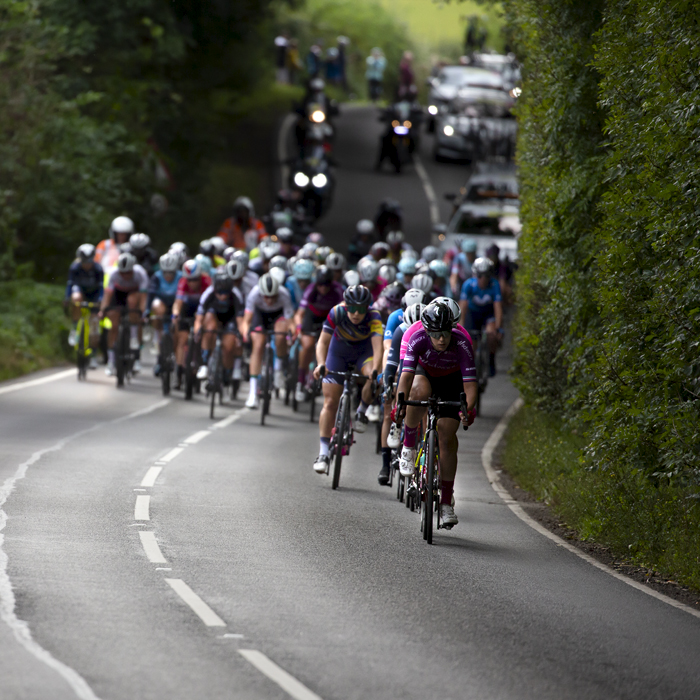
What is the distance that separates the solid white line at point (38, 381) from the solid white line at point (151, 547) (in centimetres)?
1120

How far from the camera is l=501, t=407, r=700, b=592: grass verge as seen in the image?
11227 millimetres

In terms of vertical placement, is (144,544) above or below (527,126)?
below

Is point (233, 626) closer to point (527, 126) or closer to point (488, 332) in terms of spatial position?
point (527, 126)

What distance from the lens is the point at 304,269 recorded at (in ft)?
71.8

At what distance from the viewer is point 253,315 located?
67.5 feet

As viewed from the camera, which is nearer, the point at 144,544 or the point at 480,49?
the point at 144,544

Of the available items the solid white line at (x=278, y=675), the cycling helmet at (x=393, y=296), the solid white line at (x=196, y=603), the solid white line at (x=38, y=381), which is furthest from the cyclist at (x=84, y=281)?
the solid white line at (x=278, y=675)

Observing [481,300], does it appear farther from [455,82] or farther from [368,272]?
[455,82]

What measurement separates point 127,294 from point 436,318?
1236cm

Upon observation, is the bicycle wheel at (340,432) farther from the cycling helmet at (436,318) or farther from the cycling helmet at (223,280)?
the cycling helmet at (223,280)

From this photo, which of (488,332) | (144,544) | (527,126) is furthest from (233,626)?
(488,332)

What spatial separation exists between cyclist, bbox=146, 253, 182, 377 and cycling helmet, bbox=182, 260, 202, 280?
1.06 meters

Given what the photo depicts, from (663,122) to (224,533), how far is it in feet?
15.3

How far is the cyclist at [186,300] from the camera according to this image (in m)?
22.2
